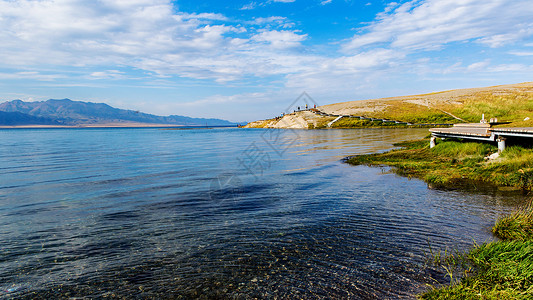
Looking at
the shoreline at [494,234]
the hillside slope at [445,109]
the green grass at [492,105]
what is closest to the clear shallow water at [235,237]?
the shoreline at [494,234]

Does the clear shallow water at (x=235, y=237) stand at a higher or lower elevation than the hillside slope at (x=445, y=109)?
lower

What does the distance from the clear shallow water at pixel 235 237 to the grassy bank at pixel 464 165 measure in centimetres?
220

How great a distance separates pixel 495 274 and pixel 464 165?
16103mm

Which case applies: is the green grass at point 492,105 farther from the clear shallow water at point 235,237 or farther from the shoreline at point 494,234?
the clear shallow water at point 235,237

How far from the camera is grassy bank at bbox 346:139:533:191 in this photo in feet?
54.0

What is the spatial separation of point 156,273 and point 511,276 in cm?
867

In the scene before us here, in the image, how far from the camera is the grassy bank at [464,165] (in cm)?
1645

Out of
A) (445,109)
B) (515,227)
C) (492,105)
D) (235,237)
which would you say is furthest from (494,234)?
(445,109)

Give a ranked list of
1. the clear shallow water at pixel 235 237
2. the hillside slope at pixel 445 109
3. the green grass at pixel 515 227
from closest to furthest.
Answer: the clear shallow water at pixel 235 237, the green grass at pixel 515 227, the hillside slope at pixel 445 109

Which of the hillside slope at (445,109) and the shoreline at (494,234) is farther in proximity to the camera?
the hillside slope at (445,109)

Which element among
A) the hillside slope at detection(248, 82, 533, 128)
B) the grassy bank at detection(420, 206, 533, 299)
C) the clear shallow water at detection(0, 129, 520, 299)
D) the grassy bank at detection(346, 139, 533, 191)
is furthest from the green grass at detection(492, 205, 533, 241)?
the hillside slope at detection(248, 82, 533, 128)

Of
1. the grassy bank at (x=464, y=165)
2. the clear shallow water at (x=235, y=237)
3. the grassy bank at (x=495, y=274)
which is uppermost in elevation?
the grassy bank at (x=464, y=165)

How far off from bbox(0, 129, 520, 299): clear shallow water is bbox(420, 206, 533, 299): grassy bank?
72 cm

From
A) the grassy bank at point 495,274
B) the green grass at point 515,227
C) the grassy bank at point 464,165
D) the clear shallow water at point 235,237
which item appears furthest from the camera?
the grassy bank at point 464,165
